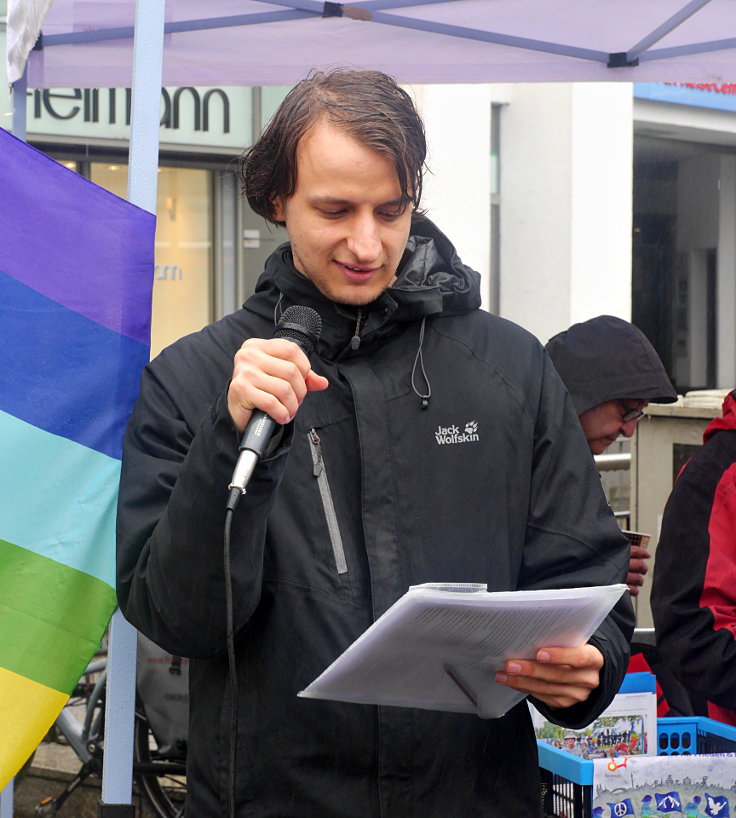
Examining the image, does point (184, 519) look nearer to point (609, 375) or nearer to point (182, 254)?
point (609, 375)

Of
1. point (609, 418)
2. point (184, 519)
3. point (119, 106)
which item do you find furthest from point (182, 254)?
point (184, 519)

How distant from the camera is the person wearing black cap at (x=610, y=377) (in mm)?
3424

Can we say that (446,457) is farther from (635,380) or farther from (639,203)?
(639,203)

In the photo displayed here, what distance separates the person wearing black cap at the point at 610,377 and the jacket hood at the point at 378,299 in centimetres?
152

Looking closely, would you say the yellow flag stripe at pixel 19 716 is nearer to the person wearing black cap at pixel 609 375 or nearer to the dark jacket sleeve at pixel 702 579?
the dark jacket sleeve at pixel 702 579

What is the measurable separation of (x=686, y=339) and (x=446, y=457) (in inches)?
456

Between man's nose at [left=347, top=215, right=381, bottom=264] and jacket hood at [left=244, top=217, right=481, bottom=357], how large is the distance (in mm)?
88

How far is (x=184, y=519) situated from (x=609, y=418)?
7.07 ft

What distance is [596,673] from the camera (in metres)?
1.73

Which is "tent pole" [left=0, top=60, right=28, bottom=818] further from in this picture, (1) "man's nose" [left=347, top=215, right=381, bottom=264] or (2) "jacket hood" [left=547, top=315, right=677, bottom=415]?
(2) "jacket hood" [left=547, top=315, right=677, bottom=415]

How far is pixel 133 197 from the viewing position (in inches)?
80.7

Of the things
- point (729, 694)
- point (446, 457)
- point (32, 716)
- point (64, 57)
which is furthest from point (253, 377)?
point (64, 57)

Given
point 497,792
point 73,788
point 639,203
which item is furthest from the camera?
point 639,203

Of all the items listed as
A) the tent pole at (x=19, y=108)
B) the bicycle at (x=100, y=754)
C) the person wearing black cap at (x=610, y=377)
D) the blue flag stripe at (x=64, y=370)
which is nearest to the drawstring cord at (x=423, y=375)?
the blue flag stripe at (x=64, y=370)
